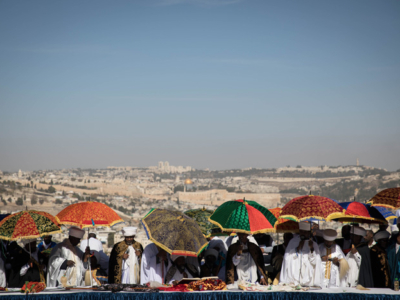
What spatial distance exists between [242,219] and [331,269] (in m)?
1.39

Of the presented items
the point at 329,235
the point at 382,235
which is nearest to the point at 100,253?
the point at 329,235

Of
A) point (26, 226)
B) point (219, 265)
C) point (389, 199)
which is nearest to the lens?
point (26, 226)

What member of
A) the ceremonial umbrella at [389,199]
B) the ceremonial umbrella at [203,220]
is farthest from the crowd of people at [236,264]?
the ceremonial umbrella at [203,220]

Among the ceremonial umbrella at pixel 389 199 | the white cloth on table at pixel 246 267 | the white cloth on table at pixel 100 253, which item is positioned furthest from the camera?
the white cloth on table at pixel 100 253

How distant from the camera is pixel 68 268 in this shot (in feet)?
20.7

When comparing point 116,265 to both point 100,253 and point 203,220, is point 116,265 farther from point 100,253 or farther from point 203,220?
point 203,220

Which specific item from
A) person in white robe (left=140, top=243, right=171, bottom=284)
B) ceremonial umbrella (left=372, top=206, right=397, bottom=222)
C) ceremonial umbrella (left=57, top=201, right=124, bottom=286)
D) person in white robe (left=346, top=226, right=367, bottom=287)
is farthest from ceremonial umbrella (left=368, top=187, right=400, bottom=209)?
ceremonial umbrella (left=57, top=201, right=124, bottom=286)

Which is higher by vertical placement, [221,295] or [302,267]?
[302,267]

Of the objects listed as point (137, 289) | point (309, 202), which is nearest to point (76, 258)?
point (137, 289)

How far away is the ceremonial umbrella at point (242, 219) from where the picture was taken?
5727 millimetres

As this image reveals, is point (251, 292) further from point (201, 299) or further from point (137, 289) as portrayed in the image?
point (137, 289)

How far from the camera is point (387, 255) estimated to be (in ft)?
19.4

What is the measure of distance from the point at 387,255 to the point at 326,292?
1.26 meters

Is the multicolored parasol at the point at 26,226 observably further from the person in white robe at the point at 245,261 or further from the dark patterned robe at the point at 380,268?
the dark patterned robe at the point at 380,268
